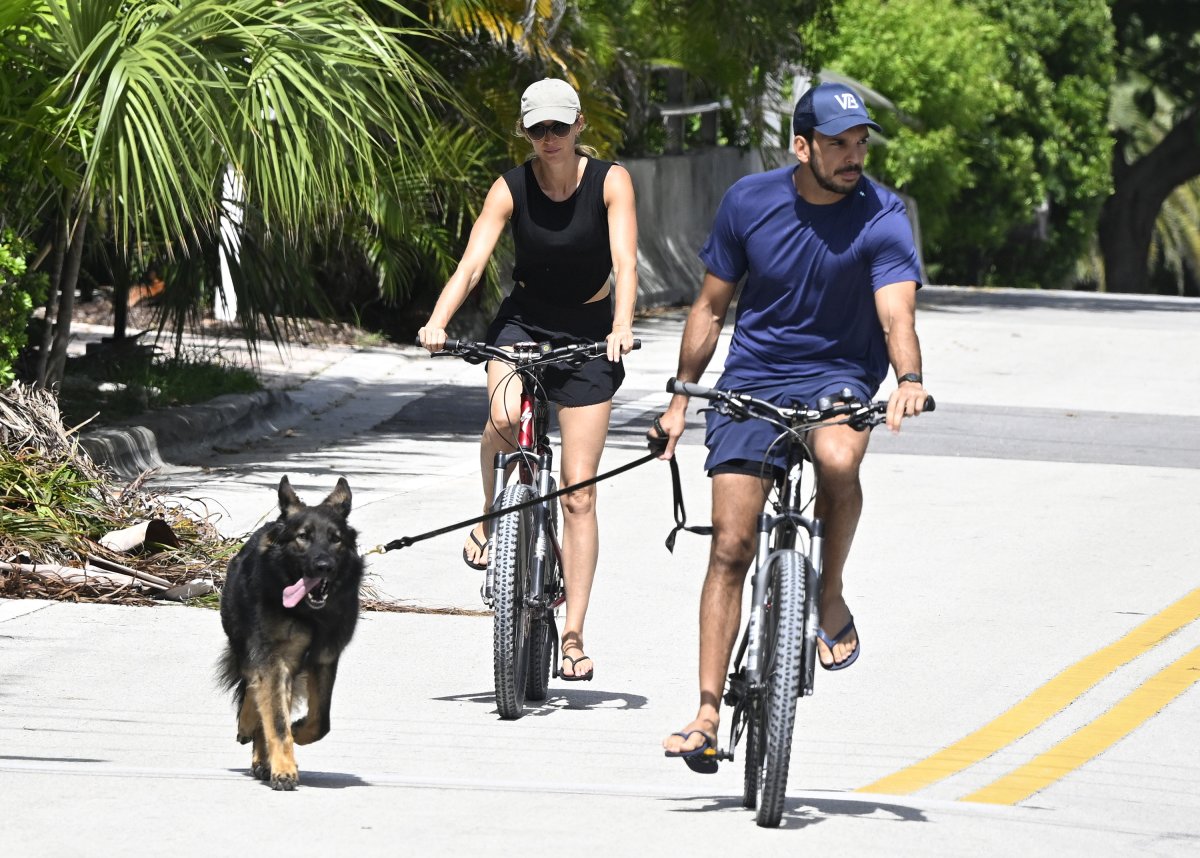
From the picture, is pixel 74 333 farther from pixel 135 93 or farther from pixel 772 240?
pixel 772 240

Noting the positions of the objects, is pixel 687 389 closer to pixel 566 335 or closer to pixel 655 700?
pixel 566 335

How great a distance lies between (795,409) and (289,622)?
4.99 ft

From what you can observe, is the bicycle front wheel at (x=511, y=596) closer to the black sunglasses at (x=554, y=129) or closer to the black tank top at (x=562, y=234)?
the black tank top at (x=562, y=234)

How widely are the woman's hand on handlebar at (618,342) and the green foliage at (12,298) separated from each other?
4.35m

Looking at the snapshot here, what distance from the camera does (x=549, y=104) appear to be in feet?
22.3

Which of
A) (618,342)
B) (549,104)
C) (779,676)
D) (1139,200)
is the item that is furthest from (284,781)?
(1139,200)

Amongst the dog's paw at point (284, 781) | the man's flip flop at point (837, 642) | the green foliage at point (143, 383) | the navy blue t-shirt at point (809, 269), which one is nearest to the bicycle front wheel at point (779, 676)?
the man's flip flop at point (837, 642)

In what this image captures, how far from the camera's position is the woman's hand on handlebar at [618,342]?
668 cm

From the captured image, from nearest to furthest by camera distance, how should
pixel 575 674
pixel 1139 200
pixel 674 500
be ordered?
pixel 674 500
pixel 575 674
pixel 1139 200

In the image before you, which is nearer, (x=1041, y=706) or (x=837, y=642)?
(x=837, y=642)

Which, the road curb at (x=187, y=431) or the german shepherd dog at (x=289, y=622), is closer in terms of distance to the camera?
the german shepherd dog at (x=289, y=622)

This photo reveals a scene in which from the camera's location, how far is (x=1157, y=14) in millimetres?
41531

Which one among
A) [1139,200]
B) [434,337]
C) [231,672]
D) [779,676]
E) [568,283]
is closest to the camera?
[779,676]

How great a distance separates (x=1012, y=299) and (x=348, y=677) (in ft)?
78.6
